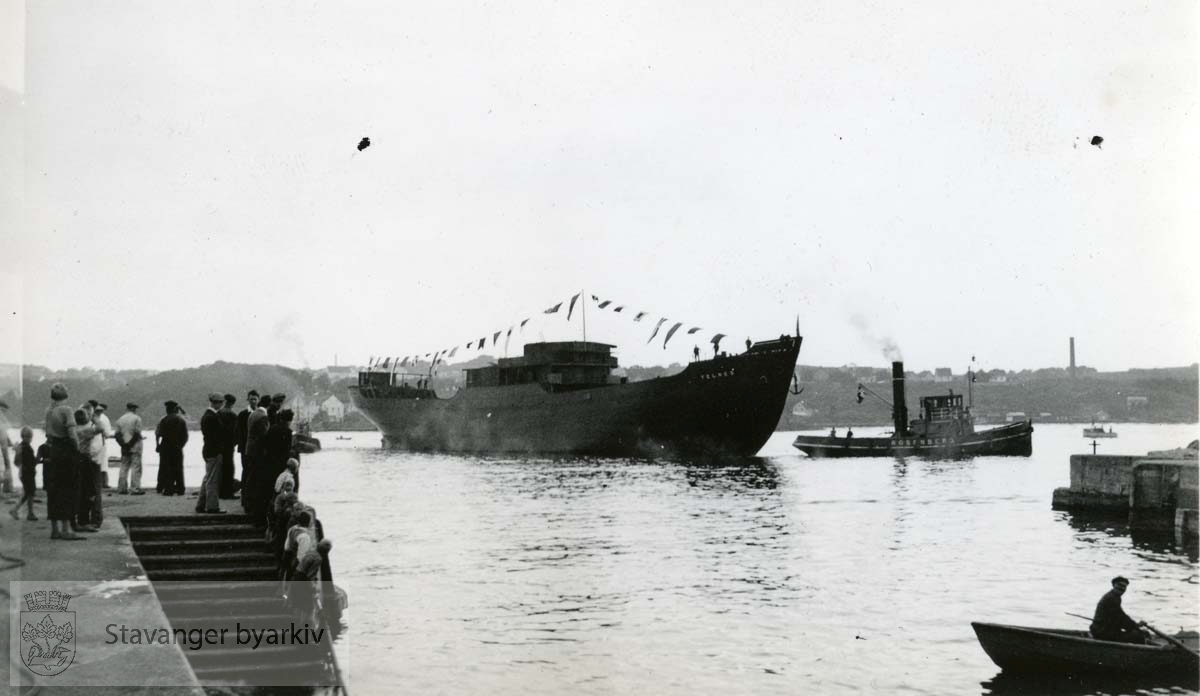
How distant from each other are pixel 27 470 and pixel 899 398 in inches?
1991

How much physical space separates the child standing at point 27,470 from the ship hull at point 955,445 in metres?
49.6

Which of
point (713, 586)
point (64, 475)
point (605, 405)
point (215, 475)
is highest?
point (605, 405)

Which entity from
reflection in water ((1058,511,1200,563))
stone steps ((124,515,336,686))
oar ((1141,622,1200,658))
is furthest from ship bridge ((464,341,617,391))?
oar ((1141,622,1200,658))

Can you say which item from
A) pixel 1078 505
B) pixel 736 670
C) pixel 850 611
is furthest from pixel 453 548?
pixel 1078 505

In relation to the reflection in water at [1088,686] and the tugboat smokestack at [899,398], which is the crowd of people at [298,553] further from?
the tugboat smokestack at [899,398]

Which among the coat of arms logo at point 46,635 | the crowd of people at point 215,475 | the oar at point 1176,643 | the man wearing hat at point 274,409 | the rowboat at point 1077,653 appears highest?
the man wearing hat at point 274,409

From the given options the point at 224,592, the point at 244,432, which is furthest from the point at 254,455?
the point at 224,592

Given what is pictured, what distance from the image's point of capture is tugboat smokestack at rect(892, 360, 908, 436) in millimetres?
53438

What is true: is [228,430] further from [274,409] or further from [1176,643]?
[1176,643]

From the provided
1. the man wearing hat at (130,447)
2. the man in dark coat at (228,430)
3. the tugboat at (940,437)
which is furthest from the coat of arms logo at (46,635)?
the tugboat at (940,437)

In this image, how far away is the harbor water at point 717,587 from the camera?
10750mm

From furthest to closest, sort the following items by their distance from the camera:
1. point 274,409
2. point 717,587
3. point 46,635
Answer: point 717,587, point 274,409, point 46,635

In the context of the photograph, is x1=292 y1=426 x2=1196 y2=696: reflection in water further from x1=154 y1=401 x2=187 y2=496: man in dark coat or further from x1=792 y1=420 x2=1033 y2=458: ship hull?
x1=792 y1=420 x2=1033 y2=458: ship hull

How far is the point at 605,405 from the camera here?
173 ft
